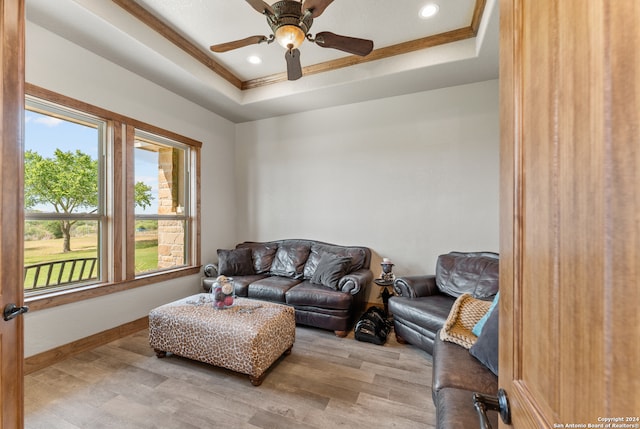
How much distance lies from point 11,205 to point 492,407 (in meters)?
1.85

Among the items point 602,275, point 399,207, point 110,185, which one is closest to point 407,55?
point 399,207

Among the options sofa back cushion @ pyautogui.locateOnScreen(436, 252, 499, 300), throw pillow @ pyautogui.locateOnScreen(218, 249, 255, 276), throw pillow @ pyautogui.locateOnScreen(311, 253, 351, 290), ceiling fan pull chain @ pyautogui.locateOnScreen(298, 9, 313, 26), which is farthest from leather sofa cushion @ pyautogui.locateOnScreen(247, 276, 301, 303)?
ceiling fan pull chain @ pyautogui.locateOnScreen(298, 9, 313, 26)

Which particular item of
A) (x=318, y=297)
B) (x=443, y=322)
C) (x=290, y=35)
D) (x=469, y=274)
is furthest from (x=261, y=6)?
(x=469, y=274)

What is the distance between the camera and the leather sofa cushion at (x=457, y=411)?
108 cm

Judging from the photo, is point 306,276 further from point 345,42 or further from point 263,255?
point 345,42

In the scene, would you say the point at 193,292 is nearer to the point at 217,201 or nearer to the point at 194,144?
the point at 217,201

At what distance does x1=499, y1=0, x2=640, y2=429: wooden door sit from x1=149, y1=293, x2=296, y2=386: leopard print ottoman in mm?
1844

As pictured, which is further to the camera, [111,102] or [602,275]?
[111,102]

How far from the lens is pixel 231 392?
2000mm

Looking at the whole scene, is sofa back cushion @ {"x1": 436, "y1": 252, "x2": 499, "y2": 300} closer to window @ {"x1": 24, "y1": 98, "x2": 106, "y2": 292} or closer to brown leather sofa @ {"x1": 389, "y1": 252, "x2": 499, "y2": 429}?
brown leather sofa @ {"x1": 389, "y1": 252, "x2": 499, "y2": 429}

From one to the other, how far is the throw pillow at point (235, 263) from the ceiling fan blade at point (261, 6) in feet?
9.83

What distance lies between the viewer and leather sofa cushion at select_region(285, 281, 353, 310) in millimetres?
2943

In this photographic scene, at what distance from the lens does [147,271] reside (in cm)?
339

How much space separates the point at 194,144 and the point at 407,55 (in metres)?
3.12
